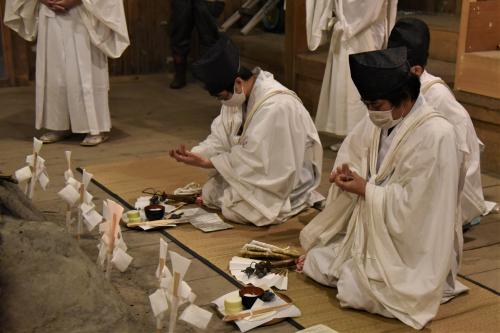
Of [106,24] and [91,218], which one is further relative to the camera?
[106,24]

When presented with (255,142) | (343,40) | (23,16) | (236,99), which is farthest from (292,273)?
(23,16)

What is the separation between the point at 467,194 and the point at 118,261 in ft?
6.54

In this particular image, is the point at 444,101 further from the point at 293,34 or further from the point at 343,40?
the point at 293,34

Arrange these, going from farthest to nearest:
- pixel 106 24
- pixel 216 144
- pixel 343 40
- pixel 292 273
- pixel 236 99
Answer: pixel 106 24 → pixel 343 40 → pixel 216 144 → pixel 236 99 → pixel 292 273

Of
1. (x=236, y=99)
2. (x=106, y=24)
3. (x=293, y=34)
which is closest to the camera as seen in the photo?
(x=236, y=99)

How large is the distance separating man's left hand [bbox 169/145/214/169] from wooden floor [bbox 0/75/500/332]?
1.42 feet

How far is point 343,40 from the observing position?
593 cm

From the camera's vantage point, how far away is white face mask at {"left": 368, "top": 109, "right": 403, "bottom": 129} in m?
3.33

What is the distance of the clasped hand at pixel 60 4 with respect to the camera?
600cm

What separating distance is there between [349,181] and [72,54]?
3371 mm

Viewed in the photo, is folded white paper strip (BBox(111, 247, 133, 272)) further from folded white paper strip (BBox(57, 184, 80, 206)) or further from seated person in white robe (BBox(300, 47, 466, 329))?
seated person in white robe (BBox(300, 47, 466, 329))

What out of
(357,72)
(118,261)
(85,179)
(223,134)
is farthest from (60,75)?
(357,72)

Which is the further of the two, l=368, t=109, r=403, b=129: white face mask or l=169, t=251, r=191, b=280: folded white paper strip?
l=368, t=109, r=403, b=129: white face mask

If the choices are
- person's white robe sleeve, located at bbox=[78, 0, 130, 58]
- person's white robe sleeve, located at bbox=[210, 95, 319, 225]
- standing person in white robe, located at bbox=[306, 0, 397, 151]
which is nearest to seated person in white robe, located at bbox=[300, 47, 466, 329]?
person's white robe sleeve, located at bbox=[210, 95, 319, 225]
